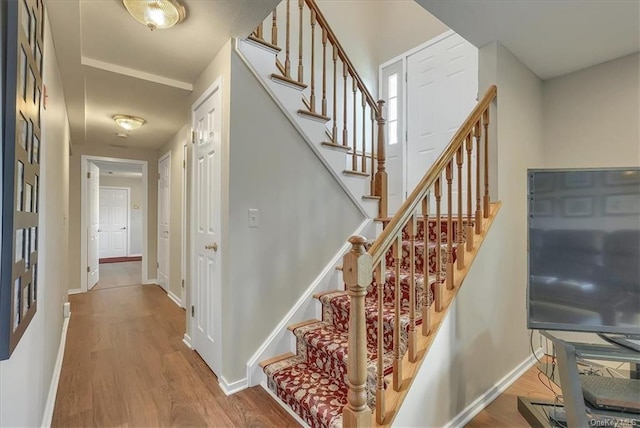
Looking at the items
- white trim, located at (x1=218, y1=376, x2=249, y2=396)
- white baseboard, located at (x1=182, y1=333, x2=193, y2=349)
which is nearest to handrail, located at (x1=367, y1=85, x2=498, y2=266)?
white trim, located at (x1=218, y1=376, x2=249, y2=396)

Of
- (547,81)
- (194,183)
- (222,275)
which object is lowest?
(222,275)

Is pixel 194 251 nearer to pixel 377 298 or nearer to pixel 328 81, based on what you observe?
pixel 377 298

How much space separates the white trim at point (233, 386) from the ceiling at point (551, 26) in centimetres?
253

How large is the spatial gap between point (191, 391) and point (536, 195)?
236 cm

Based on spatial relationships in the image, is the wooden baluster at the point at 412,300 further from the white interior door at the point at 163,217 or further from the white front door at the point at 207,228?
the white interior door at the point at 163,217

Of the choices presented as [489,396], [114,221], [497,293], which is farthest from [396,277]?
[114,221]

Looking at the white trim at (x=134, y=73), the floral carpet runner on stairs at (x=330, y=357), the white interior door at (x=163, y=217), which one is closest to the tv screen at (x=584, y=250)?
the floral carpet runner on stairs at (x=330, y=357)

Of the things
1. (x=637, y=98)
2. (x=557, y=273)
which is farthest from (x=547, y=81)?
(x=557, y=273)

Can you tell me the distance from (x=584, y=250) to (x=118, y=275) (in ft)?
23.0

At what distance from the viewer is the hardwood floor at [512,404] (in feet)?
5.93

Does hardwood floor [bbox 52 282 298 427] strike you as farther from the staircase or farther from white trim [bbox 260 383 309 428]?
the staircase

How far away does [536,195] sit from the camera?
1.56 m

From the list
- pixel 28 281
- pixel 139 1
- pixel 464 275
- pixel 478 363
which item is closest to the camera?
pixel 28 281

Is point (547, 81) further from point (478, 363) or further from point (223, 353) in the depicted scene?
point (223, 353)
